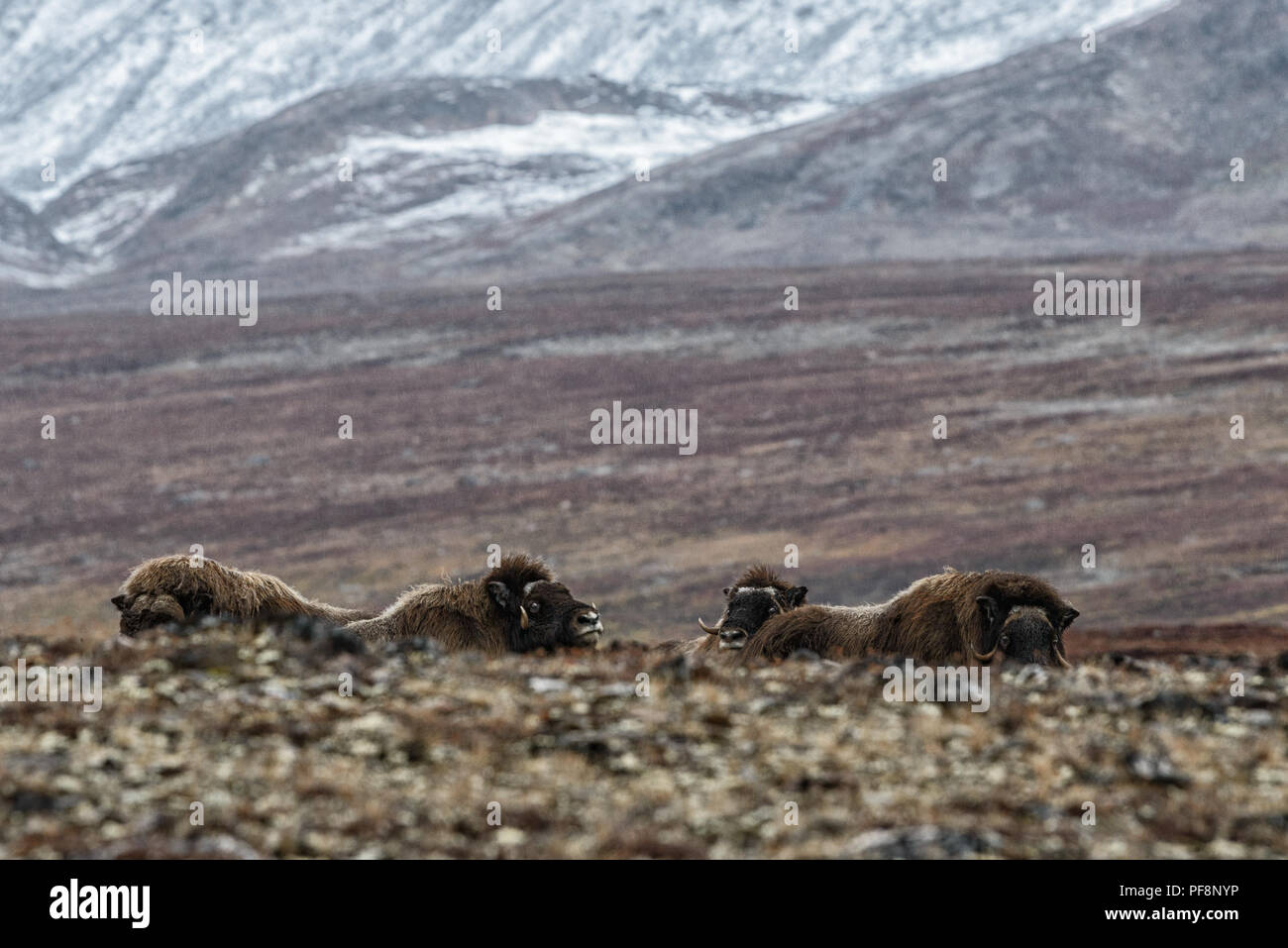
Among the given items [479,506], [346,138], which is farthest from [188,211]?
[479,506]

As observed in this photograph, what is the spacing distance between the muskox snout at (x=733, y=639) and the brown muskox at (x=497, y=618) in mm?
978

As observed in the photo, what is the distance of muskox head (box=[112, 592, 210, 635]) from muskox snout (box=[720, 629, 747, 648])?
395cm

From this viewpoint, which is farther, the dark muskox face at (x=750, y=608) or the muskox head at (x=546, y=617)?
the dark muskox face at (x=750, y=608)

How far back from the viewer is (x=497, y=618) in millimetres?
12914

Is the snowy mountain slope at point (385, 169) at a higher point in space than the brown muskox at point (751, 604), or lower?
higher

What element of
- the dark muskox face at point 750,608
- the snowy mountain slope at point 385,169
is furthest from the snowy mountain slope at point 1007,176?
the dark muskox face at point 750,608

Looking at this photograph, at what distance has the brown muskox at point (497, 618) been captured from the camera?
503 inches

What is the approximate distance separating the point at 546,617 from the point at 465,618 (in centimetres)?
65

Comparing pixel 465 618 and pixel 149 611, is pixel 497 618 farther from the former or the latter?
pixel 149 611

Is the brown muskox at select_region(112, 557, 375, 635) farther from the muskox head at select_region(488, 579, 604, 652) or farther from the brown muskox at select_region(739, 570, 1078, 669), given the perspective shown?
the brown muskox at select_region(739, 570, 1078, 669)

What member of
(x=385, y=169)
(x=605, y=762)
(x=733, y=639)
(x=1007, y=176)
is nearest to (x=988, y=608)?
(x=733, y=639)

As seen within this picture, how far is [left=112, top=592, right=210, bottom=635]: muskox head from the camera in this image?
12.0 metres

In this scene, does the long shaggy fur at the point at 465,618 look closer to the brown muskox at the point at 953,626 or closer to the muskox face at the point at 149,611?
the muskox face at the point at 149,611
